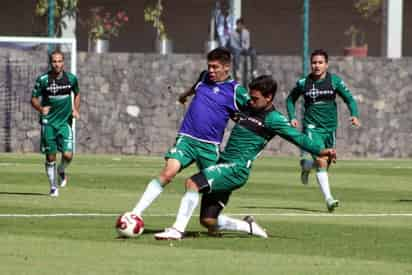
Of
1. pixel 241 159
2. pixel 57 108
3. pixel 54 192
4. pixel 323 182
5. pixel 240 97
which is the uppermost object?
pixel 240 97

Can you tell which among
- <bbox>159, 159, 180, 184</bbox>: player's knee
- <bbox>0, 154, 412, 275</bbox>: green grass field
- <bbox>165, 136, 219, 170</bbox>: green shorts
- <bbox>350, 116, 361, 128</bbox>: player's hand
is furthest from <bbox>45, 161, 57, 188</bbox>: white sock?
<bbox>159, 159, 180, 184</bbox>: player's knee

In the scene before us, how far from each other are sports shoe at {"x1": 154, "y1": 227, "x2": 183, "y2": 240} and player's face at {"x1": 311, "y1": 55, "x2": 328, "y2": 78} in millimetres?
6173

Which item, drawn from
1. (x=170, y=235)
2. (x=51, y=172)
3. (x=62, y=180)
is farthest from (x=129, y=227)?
(x=62, y=180)

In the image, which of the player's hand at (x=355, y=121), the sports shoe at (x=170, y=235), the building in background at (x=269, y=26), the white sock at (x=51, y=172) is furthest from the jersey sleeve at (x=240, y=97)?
the building in background at (x=269, y=26)

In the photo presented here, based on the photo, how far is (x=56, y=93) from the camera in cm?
2134

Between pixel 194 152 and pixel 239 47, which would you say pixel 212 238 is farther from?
pixel 239 47

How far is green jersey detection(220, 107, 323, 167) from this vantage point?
13.7 m

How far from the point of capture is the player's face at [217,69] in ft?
47.2

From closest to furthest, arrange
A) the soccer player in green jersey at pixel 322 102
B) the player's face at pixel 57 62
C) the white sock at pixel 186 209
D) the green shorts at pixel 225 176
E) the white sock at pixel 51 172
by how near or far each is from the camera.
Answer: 1. the white sock at pixel 186 209
2. the green shorts at pixel 225 176
3. the soccer player in green jersey at pixel 322 102
4. the white sock at pixel 51 172
5. the player's face at pixel 57 62

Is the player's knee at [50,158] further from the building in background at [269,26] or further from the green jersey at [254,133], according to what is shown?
the building in background at [269,26]

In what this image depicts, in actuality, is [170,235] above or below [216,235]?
above

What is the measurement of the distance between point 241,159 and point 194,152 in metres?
0.70

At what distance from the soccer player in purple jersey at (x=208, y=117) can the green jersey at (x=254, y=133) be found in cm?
50

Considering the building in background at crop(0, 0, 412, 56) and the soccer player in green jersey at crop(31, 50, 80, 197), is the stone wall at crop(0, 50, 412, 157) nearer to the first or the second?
the soccer player in green jersey at crop(31, 50, 80, 197)
